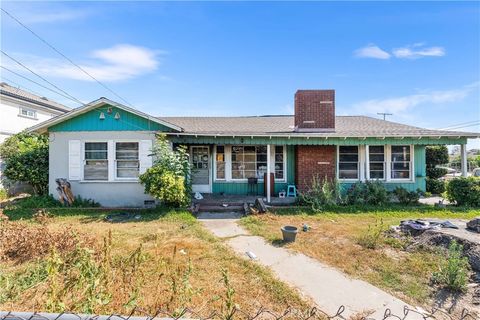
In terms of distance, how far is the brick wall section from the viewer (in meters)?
11.8

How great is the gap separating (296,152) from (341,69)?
21.5 feet

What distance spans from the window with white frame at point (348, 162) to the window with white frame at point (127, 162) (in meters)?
9.35

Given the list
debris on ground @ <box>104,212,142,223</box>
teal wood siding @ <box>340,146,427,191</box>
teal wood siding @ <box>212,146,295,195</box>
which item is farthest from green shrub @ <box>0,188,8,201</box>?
teal wood siding @ <box>340,146,427,191</box>

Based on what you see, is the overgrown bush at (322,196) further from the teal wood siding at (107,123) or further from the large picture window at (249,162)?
the teal wood siding at (107,123)

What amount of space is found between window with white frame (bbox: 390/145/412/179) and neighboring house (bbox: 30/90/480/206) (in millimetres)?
40

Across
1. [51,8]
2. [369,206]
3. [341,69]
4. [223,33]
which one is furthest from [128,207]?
[341,69]

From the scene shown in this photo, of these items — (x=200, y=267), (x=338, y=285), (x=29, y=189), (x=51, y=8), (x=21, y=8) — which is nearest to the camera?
(x=338, y=285)

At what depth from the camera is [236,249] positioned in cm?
616

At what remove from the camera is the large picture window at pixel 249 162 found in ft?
41.5

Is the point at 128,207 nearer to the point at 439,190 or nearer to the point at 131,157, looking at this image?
the point at 131,157

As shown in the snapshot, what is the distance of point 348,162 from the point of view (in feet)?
40.1

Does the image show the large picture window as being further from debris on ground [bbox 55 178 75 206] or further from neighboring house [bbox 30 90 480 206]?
debris on ground [bbox 55 178 75 206]

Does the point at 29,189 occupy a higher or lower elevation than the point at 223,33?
lower

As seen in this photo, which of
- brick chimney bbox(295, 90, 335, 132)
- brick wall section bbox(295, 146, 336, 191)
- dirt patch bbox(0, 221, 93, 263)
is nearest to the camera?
dirt patch bbox(0, 221, 93, 263)
